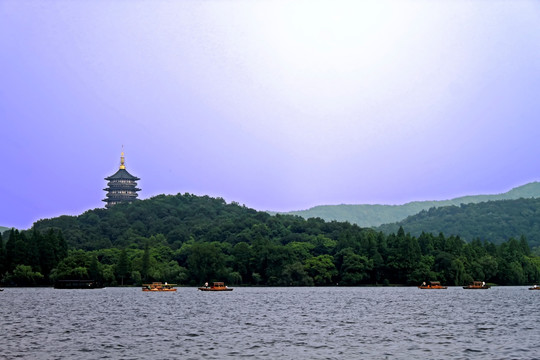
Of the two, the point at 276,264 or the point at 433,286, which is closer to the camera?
the point at 433,286

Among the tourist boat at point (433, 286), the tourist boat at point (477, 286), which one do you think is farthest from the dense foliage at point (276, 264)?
the tourist boat at point (477, 286)

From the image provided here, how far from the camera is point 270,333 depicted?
5928 centimetres

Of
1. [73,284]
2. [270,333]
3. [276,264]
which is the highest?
[276,264]

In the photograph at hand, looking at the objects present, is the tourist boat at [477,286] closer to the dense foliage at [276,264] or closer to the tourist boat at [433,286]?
the tourist boat at [433,286]

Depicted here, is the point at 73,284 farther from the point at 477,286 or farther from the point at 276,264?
the point at 477,286

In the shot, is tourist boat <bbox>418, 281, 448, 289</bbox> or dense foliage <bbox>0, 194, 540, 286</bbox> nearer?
tourist boat <bbox>418, 281, 448, 289</bbox>

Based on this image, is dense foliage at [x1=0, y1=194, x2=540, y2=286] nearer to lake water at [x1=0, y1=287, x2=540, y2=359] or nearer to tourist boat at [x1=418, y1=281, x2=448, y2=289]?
tourist boat at [x1=418, y1=281, x2=448, y2=289]

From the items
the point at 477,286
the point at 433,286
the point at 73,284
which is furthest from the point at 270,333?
the point at 477,286

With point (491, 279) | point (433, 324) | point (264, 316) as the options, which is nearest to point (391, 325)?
point (433, 324)

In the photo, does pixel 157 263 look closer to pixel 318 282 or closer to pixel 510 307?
pixel 318 282

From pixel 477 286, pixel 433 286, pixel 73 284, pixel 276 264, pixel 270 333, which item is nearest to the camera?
pixel 270 333

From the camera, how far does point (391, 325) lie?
6631cm

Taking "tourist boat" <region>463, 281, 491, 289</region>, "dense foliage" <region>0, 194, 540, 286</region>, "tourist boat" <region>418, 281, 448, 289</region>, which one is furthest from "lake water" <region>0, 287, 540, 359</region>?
"dense foliage" <region>0, 194, 540, 286</region>

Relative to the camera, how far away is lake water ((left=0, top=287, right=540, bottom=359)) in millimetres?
46969
